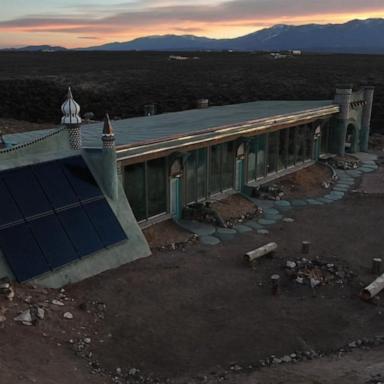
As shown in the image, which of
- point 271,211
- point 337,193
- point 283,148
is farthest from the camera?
point 283,148

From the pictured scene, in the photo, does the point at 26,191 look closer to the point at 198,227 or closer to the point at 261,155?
the point at 198,227

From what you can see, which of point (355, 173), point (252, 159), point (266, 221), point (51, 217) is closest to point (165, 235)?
point (266, 221)

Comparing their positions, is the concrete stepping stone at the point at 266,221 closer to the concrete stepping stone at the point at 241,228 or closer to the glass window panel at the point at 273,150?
the concrete stepping stone at the point at 241,228

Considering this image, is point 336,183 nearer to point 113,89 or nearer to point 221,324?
point 221,324

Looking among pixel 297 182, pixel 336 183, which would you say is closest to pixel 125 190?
pixel 297 182

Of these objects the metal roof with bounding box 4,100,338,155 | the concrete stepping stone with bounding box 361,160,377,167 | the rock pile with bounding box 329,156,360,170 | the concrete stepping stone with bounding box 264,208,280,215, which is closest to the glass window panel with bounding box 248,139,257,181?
the metal roof with bounding box 4,100,338,155

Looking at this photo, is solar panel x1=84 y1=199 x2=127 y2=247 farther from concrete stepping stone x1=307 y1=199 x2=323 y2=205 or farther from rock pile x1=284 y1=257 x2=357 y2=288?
concrete stepping stone x1=307 y1=199 x2=323 y2=205

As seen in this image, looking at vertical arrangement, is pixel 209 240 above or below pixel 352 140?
below
